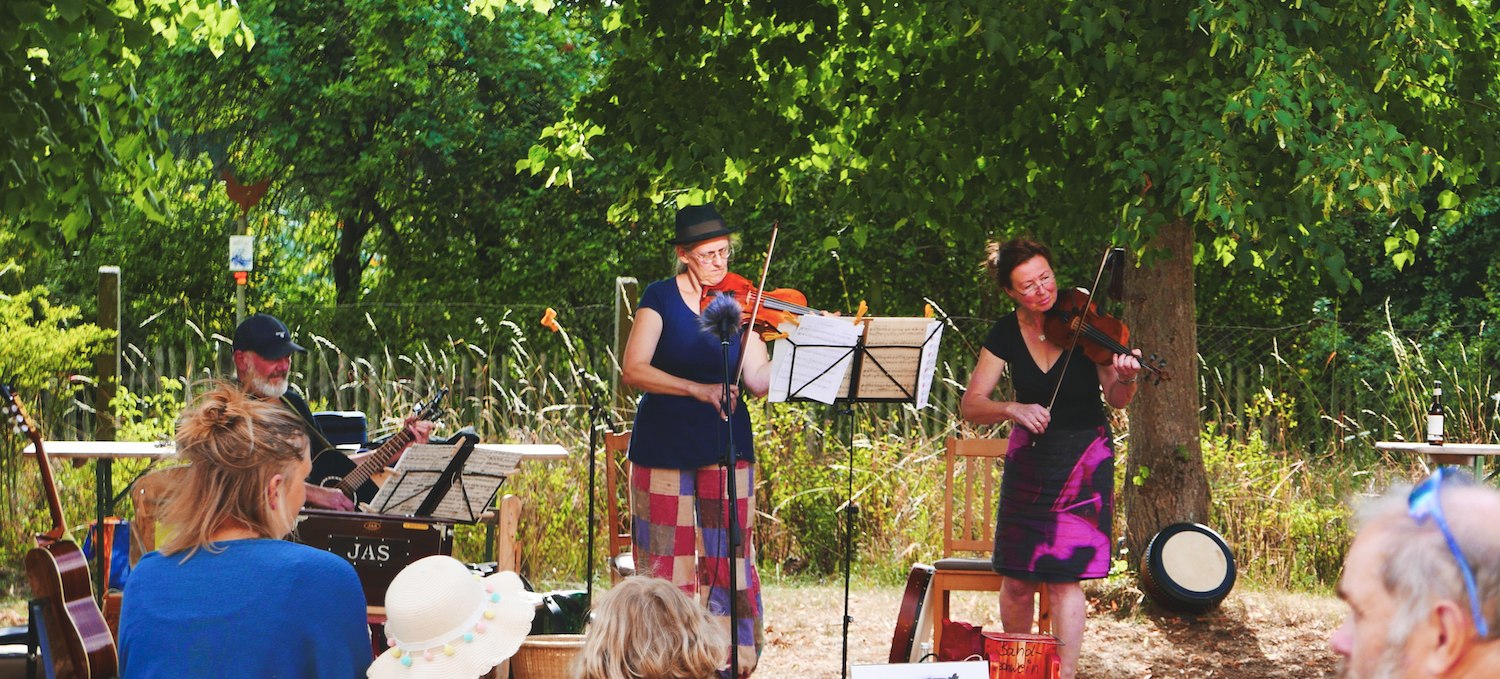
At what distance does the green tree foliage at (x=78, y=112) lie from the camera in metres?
4.60

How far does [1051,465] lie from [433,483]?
1949 mm

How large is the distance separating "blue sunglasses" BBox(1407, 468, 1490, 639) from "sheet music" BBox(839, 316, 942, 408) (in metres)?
3.11

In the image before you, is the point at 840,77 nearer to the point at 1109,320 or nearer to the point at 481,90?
the point at 1109,320

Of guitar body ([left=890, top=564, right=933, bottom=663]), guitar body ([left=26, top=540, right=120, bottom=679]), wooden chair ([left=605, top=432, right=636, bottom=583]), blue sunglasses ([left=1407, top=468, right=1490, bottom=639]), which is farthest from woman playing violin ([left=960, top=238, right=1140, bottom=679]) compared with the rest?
blue sunglasses ([left=1407, top=468, right=1490, bottom=639])

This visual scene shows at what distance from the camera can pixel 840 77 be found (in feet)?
22.0

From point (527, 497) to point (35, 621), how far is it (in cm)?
362

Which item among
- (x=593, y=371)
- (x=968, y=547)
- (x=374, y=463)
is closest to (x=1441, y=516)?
(x=968, y=547)

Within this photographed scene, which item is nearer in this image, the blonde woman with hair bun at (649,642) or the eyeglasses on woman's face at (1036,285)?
the blonde woman with hair bun at (649,642)

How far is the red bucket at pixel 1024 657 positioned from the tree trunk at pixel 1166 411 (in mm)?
2396

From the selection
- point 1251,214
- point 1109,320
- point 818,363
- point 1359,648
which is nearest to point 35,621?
point 818,363

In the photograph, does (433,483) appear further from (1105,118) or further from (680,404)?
(1105,118)

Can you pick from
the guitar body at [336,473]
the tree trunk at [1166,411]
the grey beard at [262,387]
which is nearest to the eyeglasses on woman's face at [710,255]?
the guitar body at [336,473]

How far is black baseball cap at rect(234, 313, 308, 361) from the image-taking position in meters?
5.13

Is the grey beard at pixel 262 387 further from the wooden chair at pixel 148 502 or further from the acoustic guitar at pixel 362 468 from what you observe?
the wooden chair at pixel 148 502
